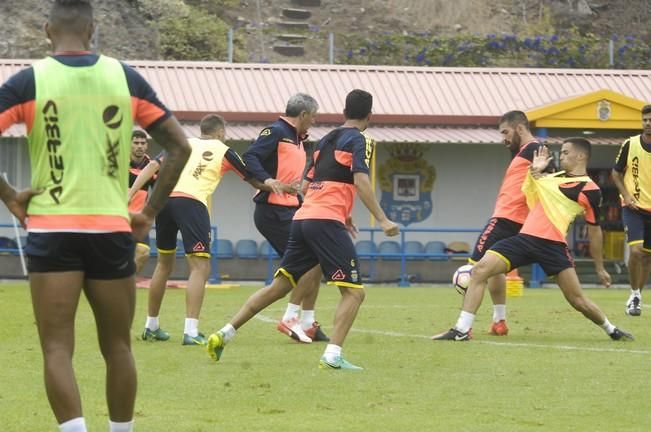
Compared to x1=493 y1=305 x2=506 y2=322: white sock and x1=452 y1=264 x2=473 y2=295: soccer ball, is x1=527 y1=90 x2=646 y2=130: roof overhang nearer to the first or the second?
x1=493 y1=305 x2=506 y2=322: white sock

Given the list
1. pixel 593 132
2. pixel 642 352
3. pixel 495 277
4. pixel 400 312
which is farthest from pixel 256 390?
pixel 593 132

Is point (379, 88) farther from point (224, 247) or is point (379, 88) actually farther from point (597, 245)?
point (597, 245)

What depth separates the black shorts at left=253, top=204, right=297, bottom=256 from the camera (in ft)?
44.3

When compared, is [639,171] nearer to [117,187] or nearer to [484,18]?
[117,187]

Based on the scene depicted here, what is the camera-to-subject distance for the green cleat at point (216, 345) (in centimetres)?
1091

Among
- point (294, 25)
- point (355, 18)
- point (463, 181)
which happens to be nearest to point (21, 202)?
point (463, 181)

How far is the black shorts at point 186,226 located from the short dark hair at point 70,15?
21.2ft

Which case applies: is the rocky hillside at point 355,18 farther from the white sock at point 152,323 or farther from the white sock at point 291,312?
the white sock at point 152,323

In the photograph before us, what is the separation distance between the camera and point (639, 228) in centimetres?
1755

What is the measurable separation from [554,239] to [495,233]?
84 cm

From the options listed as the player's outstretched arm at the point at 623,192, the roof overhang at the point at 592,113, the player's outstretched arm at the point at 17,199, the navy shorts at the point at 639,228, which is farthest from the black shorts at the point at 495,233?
the roof overhang at the point at 592,113

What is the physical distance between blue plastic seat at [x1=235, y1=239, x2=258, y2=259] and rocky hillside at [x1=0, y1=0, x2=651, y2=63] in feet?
39.4

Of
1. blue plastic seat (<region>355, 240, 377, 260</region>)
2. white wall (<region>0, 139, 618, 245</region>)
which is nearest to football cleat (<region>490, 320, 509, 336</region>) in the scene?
blue plastic seat (<region>355, 240, 377, 260</region>)

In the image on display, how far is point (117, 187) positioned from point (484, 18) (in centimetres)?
4522
